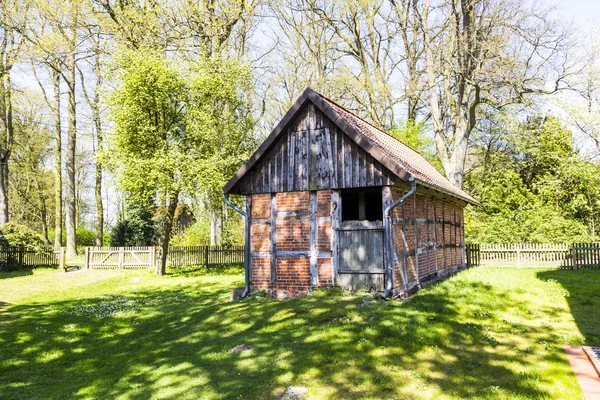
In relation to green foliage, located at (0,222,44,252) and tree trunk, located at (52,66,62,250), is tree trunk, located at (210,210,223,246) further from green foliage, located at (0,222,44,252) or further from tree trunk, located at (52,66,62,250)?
tree trunk, located at (52,66,62,250)

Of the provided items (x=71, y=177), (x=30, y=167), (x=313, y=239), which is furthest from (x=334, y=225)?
(x=30, y=167)

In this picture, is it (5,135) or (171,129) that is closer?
(171,129)

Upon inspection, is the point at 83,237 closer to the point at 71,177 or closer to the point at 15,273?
the point at 71,177

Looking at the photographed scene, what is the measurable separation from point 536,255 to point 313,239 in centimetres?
1582

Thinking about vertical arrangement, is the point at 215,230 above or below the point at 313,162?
below

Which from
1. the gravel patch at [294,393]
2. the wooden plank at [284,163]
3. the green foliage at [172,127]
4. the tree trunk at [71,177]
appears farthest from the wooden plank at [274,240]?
the tree trunk at [71,177]

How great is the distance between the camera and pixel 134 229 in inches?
1256

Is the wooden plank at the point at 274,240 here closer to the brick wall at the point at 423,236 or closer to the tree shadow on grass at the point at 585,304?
Result: the brick wall at the point at 423,236

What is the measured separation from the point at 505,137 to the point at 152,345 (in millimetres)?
30136

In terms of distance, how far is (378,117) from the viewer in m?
27.6

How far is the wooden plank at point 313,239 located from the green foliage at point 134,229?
73.4 feet

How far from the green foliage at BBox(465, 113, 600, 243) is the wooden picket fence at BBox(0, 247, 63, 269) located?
2548 cm

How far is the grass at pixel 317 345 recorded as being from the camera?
6.48 m

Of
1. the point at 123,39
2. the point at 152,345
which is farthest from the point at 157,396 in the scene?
the point at 123,39
